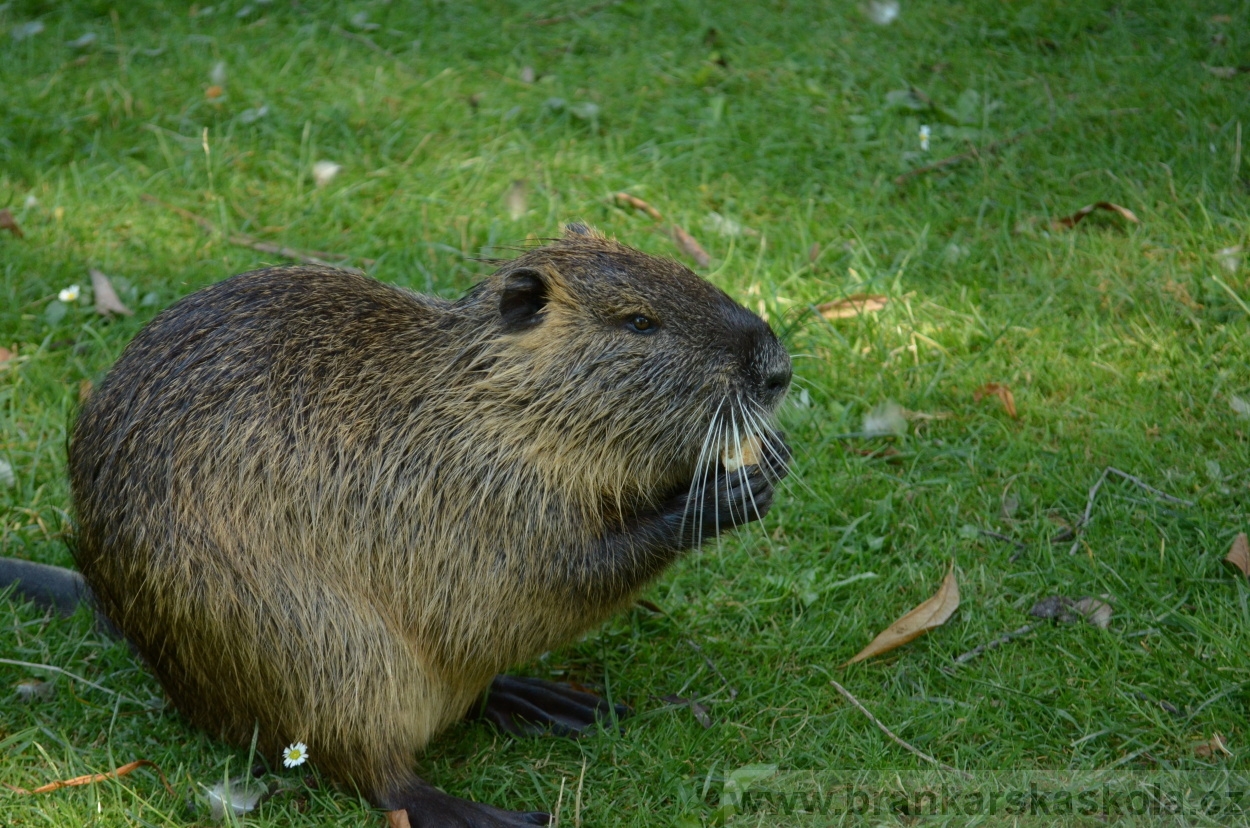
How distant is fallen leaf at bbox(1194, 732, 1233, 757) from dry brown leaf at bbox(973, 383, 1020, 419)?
1238 millimetres

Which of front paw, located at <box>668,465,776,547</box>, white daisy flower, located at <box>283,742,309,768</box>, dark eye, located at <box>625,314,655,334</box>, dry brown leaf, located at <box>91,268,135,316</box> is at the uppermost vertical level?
dark eye, located at <box>625,314,655,334</box>

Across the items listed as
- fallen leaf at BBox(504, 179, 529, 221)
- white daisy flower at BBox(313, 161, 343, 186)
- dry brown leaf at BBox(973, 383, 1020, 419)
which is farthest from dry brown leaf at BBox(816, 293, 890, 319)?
white daisy flower at BBox(313, 161, 343, 186)

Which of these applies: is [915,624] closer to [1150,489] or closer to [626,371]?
[1150,489]

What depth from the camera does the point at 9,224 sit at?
175 inches

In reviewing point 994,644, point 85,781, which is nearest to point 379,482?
point 85,781

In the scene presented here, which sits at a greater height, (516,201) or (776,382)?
(776,382)

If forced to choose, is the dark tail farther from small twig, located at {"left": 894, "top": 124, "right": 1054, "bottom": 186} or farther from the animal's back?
small twig, located at {"left": 894, "top": 124, "right": 1054, "bottom": 186}

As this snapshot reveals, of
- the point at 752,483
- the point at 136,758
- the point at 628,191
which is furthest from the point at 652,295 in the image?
the point at 628,191

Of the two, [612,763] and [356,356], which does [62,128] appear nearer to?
[356,356]

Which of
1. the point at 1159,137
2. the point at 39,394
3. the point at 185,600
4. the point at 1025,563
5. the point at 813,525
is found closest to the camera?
the point at 185,600

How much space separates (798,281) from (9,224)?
2753mm

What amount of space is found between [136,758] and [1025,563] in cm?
215

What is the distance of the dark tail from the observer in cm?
313

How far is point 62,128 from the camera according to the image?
492 cm
